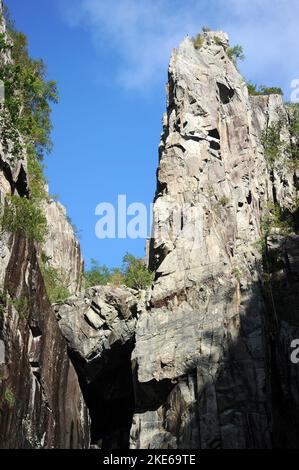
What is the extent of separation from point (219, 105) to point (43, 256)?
14622mm

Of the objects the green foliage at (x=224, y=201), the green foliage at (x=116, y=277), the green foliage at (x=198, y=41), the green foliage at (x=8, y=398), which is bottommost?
the green foliage at (x=8, y=398)

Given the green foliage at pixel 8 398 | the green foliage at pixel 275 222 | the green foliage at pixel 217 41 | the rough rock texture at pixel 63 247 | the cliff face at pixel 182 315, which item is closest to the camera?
the green foliage at pixel 8 398

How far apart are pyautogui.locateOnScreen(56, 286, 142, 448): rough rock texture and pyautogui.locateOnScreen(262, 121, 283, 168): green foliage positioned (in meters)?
14.1

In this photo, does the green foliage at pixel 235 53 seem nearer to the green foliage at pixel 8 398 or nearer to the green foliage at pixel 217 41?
the green foliage at pixel 217 41

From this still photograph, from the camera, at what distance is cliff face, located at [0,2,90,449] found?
24250mm

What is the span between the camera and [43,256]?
38.9m

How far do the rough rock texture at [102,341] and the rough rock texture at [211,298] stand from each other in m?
2.31

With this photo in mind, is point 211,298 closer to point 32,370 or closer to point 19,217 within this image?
point 32,370

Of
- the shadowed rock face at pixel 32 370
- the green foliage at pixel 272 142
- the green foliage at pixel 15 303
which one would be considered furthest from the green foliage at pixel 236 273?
the green foliage at pixel 272 142

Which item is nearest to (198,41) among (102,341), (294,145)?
(294,145)

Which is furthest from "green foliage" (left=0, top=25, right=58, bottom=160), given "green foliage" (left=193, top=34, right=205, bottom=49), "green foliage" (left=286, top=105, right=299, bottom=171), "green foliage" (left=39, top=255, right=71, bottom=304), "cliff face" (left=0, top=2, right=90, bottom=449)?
"green foliage" (left=286, top=105, right=299, bottom=171)

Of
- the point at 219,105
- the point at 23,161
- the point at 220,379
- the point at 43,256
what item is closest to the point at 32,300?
the point at 23,161

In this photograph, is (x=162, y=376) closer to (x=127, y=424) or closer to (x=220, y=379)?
(x=220, y=379)

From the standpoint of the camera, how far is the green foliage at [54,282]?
1399 inches
